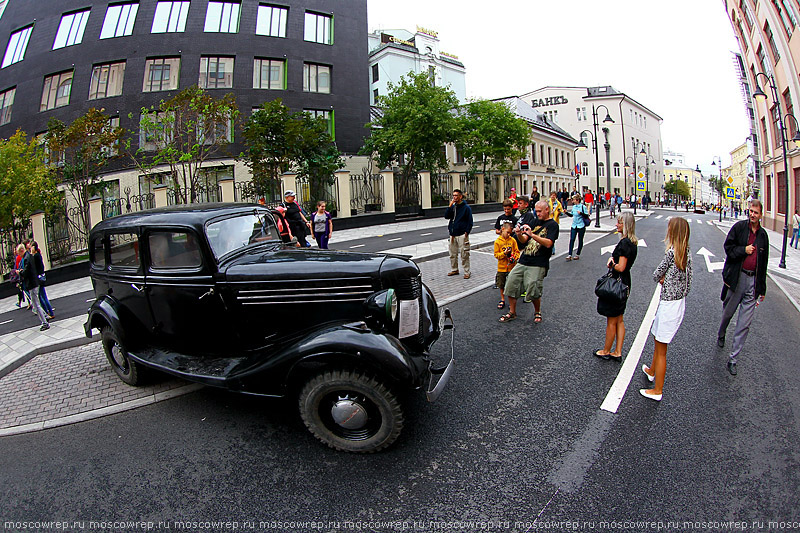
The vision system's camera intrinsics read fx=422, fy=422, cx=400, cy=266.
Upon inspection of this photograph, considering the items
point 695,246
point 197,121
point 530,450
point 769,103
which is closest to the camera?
point 530,450

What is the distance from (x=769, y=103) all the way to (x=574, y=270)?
26761 millimetres

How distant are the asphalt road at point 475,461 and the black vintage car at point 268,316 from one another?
1.48 ft

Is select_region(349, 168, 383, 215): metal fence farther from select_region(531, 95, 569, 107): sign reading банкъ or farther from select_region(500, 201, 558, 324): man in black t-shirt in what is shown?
select_region(531, 95, 569, 107): sign reading банкъ

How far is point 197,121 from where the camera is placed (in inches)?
717

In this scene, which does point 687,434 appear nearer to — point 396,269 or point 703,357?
point 703,357

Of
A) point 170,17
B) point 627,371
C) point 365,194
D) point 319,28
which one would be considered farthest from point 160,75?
point 627,371

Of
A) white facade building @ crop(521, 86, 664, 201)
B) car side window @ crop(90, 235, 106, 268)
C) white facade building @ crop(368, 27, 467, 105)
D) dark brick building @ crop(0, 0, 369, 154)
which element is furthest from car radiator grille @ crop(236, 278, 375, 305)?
white facade building @ crop(521, 86, 664, 201)

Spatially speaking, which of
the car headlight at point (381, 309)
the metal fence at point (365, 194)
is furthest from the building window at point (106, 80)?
the car headlight at point (381, 309)

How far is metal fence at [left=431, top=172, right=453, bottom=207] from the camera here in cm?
2731

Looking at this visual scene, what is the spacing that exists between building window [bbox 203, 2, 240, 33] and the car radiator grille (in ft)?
94.4

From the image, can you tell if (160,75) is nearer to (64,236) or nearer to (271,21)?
(271,21)

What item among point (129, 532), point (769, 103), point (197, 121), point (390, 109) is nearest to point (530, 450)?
point (129, 532)

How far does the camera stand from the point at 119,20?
1026 inches

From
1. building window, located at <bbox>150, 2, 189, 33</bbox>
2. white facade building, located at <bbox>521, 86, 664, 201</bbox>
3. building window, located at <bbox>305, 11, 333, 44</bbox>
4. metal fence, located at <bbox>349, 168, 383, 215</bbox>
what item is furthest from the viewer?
white facade building, located at <bbox>521, 86, 664, 201</bbox>
